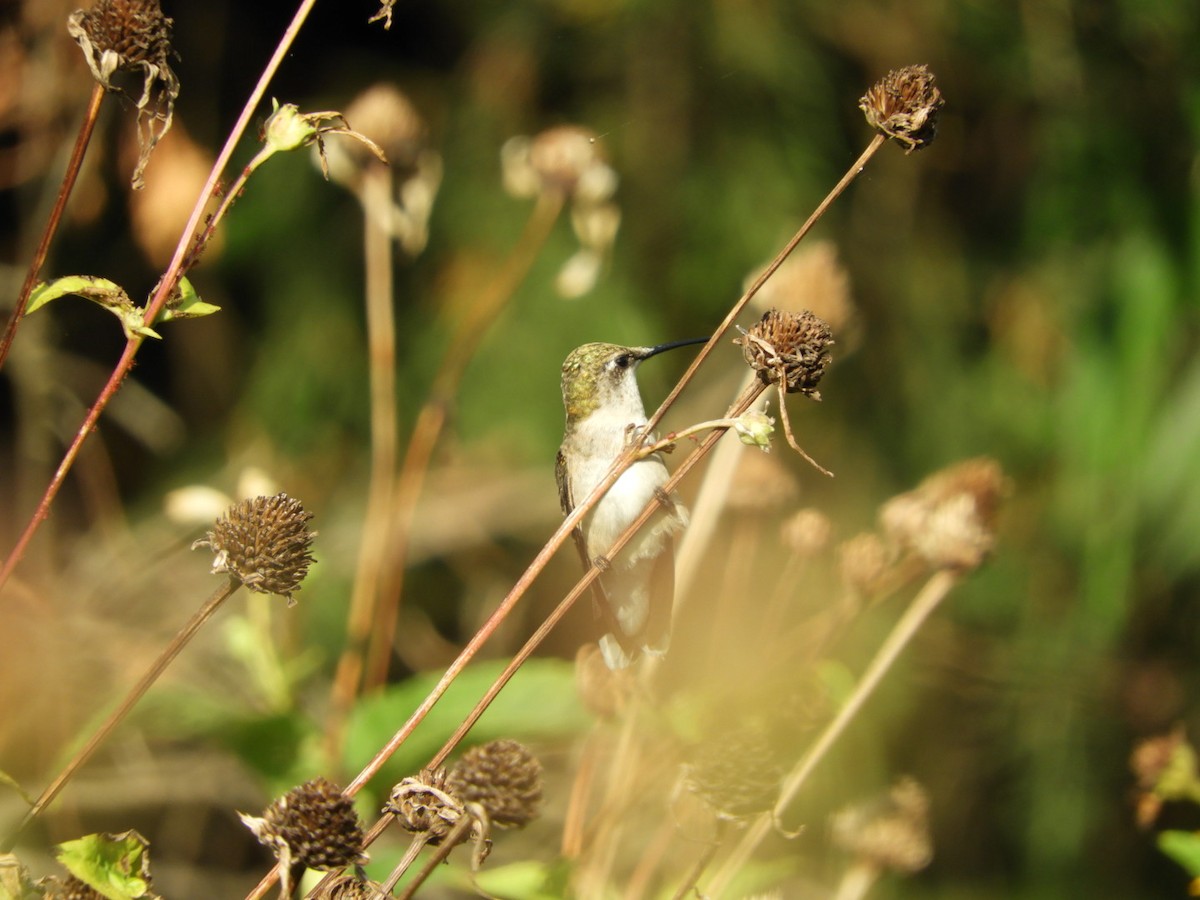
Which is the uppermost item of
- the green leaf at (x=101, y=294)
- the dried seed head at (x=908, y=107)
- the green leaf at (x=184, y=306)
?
the dried seed head at (x=908, y=107)

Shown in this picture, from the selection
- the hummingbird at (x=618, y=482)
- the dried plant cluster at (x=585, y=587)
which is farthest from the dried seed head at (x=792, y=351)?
the hummingbird at (x=618, y=482)

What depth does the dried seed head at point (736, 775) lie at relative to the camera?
3.36 feet

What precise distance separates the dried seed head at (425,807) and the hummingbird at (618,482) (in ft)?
2.95

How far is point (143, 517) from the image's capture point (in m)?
2.93

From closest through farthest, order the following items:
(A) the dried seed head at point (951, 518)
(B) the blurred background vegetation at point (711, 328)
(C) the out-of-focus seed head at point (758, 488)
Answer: (A) the dried seed head at point (951, 518), (C) the out-of-focus seed head at point (758, 488), (B) the blurred background vegetation at point (711, 328)

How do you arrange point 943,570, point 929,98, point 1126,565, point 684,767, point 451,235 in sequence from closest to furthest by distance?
point 929,98 < point 684,767 < point 943,570 < point 1126,565 < point 451,235

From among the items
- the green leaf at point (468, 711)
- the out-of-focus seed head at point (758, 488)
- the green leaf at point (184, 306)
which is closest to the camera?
the green leaf at point (184, 306)

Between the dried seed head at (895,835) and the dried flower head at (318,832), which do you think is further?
the dried seed head at (895,835)

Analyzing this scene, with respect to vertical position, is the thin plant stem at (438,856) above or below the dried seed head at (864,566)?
below

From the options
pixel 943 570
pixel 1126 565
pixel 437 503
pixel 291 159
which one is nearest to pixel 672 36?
pixel 291 159

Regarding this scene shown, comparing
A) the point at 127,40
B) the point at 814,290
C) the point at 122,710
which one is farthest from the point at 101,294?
the point at 814,290

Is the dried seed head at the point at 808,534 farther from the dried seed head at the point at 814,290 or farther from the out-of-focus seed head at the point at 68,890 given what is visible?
the out-of-focus seed head at the point at 68,890

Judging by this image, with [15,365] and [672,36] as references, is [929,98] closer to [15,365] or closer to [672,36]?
[672,36]

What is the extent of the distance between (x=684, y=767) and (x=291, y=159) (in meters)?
2.16
